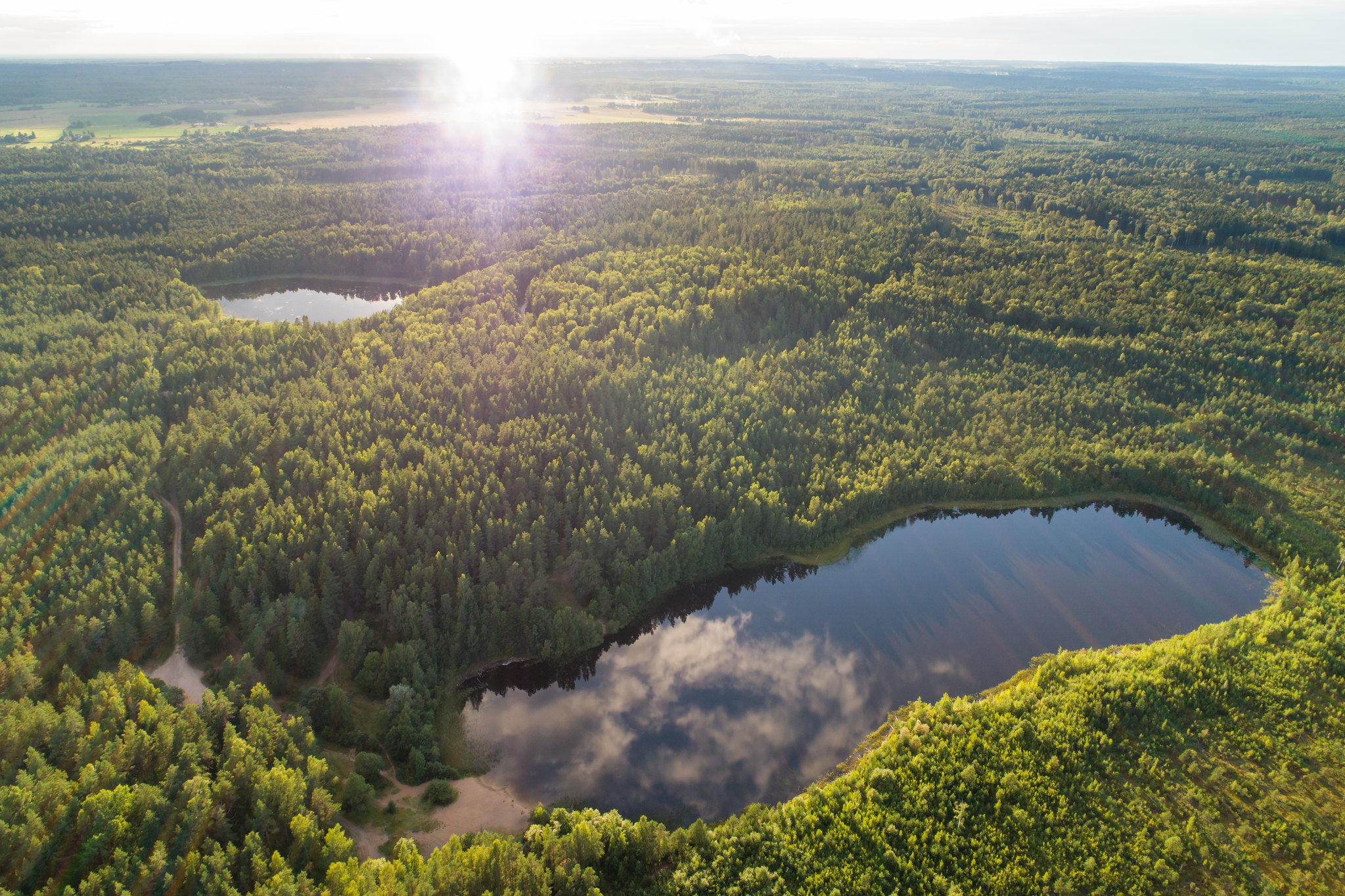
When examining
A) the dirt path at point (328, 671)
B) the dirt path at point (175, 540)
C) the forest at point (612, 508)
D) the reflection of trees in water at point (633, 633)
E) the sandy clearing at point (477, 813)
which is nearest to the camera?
the forest at point (612, 508)

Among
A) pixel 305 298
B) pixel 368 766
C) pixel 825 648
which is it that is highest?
pixel 305 298

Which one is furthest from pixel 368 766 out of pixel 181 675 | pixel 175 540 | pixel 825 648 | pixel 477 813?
pixel 825 648

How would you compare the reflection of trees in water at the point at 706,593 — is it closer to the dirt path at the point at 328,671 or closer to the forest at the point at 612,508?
the forest at the point at 612,508

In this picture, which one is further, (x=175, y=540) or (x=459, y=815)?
(x=175, y=540)

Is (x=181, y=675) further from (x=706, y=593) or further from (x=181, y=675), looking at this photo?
(x=706, y=593)

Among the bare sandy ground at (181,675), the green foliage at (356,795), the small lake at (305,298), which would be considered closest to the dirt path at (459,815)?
the green foliage at (356,795)

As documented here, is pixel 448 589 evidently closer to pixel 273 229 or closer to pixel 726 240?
pixel 726 240
